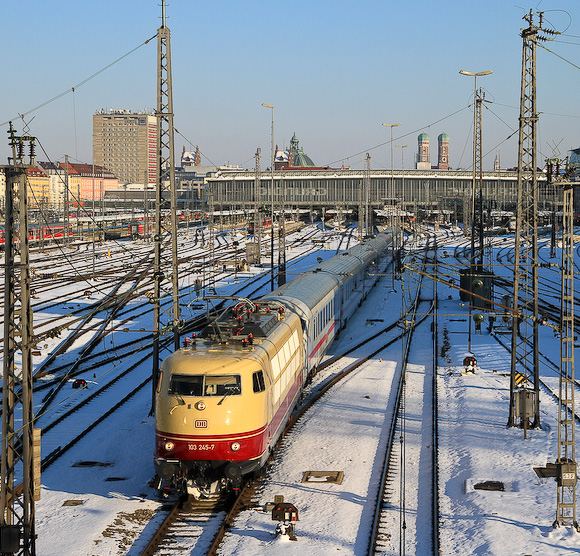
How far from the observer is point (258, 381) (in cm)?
1650

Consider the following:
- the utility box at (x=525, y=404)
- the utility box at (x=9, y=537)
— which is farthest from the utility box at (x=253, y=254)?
the utility box at (x=9, y=537)

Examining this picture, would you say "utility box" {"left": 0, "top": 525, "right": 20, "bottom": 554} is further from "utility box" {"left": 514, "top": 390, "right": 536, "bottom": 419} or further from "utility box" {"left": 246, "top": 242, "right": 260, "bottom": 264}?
"utility box" {"left": 246, "top": 242, "right": 260, "bottom": 264}

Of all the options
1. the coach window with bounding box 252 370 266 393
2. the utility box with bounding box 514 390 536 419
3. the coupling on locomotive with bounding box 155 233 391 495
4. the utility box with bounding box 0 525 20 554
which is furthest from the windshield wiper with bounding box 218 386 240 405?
the utility box with bounding box 514 390 536 419

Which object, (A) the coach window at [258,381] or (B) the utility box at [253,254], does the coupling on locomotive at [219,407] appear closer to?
(A) the coach window at [258,381]

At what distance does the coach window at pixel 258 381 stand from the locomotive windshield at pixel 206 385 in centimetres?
53

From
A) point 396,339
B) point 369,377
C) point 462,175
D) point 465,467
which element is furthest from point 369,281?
point 462,175

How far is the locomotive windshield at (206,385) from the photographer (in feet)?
52.0

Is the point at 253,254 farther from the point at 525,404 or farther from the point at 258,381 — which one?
the point at 258,381

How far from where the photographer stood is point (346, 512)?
52.0 feet

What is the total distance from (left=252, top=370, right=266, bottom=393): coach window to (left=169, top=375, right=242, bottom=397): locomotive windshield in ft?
1.74

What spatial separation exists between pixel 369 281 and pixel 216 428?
39561mm

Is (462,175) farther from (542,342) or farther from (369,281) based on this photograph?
(542,342)

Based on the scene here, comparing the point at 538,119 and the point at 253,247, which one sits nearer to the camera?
the point at 538,119

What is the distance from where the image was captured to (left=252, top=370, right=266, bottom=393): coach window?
643 inches
